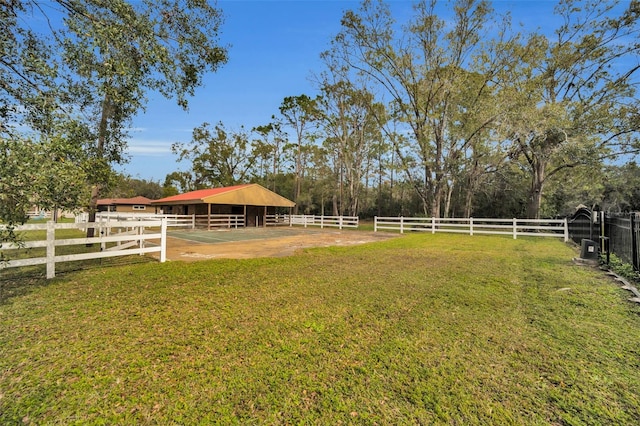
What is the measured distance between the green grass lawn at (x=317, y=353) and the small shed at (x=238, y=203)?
1548cm

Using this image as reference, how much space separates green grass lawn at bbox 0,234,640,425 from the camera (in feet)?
6.16

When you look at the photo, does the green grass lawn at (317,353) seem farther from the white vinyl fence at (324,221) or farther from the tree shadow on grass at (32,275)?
the white vinyl fence at (324,221)

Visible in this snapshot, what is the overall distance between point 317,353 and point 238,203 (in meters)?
18.8

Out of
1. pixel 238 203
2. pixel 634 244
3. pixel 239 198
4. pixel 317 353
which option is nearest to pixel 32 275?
pixel 317 353

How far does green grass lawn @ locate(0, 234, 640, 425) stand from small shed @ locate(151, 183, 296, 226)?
15.5 m

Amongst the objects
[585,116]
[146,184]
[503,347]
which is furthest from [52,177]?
[146,184]

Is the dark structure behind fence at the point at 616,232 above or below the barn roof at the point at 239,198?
below

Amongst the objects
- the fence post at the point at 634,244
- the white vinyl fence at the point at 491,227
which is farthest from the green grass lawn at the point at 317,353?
the white vinyl fence at the point at 491,227

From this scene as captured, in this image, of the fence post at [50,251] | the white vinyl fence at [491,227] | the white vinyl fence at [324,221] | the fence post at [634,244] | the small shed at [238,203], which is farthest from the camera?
the white vinyl fence at [324,221]

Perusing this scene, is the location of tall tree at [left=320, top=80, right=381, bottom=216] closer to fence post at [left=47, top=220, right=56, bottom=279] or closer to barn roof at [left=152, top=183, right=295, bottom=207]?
barn roof at [left=152, top=183, right=295, bottom=207]

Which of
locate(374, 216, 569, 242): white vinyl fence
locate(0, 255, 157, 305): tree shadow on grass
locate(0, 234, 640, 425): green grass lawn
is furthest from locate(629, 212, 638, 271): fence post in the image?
locate(0, 255, 157, 305): tree shadow on grass

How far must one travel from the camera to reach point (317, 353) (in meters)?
2.57

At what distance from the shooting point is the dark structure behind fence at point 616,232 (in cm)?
550

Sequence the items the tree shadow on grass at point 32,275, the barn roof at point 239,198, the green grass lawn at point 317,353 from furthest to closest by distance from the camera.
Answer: the barn roof at point 239,198 < the tree shadow on grass at point 32,275 < the green grass lawn at point 317,353
